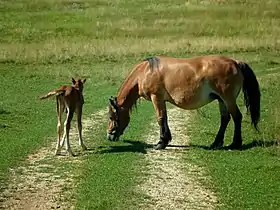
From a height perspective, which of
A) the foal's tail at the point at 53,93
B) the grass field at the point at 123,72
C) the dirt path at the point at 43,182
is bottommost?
the grass field at the point at 123,72

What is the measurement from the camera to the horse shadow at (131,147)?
13.5 meters

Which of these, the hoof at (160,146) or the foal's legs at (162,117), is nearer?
the hoof at (160,146)

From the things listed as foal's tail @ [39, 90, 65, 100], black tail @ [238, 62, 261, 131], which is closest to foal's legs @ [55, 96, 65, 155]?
foal's tail @ [39, 90, 65, 100]

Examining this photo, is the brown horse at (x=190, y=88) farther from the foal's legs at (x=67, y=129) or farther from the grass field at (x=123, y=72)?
the foal's legs at (x=67, y=129)

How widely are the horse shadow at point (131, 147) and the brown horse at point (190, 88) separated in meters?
0.33

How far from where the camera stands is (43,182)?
10.7 metres

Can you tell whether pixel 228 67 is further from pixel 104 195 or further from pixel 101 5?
pixel 101 5

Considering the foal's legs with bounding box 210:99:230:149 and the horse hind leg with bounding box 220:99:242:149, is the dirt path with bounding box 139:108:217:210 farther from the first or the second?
the horse hind leg with bounding box 220:99:242:149

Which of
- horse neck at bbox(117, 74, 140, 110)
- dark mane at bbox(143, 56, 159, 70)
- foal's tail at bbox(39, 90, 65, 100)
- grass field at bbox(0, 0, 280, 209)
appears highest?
dark mane at bbox(143, 56, 159, 70)

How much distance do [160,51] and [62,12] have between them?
72.8 feet

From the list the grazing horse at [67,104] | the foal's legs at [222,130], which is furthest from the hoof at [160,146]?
the grazing horse at [67,104]

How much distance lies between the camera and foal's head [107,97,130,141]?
14.6 m

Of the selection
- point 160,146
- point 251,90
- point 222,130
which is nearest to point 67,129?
point 160,146

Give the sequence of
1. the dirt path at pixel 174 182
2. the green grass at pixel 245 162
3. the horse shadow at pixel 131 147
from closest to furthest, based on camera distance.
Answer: the dirt path at pixel 174 182 → the green grass at pixel 245 162 → the horse shadow at pixel 131 147
